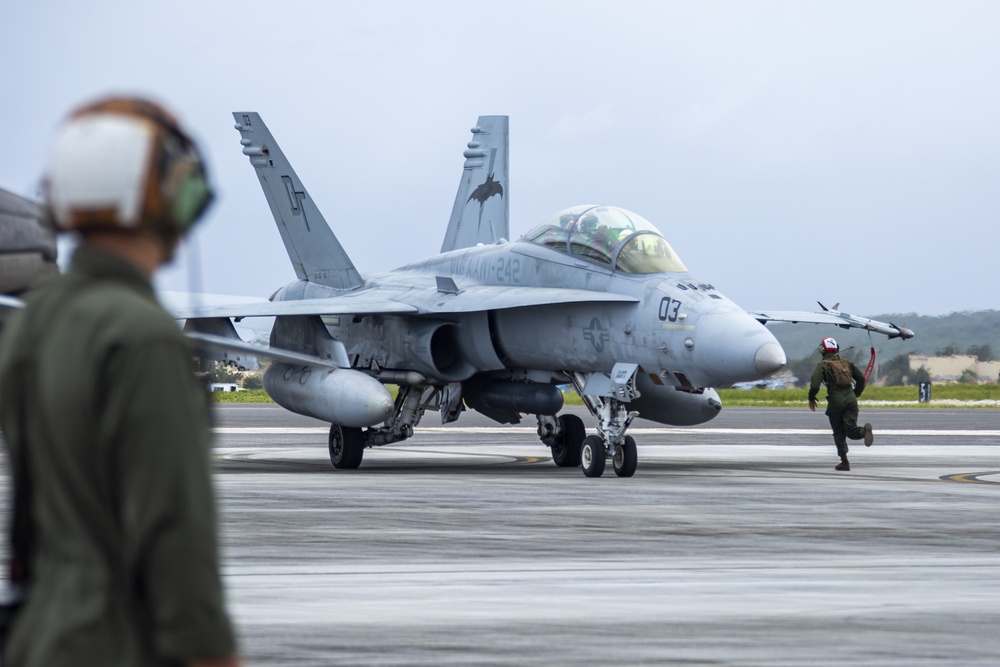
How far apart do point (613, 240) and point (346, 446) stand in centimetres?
487

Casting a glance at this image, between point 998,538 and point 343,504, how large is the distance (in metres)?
6.01

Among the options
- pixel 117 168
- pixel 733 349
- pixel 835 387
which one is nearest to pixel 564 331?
pixel 733 349

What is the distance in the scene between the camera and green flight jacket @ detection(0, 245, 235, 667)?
2469 millimetres

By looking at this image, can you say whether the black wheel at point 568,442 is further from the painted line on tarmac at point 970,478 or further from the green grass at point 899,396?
the green grass at point 899,396

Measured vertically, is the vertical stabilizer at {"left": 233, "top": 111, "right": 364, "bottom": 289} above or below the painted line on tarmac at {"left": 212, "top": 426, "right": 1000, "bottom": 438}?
above

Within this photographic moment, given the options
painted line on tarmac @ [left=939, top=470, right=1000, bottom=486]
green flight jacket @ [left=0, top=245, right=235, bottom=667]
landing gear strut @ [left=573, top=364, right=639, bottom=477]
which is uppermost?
green flight jacket @ [left=0, top=245, right=235, bottom=667]

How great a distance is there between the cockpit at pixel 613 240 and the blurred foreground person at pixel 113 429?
665 inches

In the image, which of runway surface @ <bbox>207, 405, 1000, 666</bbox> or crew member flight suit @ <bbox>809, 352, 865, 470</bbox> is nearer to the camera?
runway surface @ <bbox>207, 405, 1000, 666</bbox>

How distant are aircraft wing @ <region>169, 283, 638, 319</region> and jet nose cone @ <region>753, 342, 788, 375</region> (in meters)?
2.11

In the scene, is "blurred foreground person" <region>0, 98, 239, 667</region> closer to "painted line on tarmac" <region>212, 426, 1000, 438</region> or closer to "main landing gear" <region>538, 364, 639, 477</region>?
"main landing gear" <region>538, 364, 639, 477</region>

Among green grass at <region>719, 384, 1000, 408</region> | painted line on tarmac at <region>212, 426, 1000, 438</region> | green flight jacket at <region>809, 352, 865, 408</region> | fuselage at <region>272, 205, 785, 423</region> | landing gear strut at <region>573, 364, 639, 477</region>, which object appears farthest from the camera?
green grass at <region>719, 384, 1000, 408</region>

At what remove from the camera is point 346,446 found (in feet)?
71.7

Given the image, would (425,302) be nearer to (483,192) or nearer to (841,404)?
(841,404)

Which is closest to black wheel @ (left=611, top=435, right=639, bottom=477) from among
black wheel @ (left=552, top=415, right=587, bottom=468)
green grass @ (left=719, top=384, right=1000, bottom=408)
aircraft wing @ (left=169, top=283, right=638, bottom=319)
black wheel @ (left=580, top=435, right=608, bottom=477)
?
black wheel @ (left=580, top=435, right=608, bottom=477)
